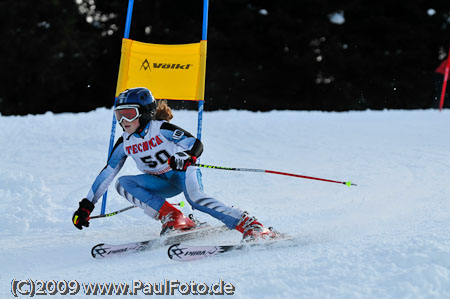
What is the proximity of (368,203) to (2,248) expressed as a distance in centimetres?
316

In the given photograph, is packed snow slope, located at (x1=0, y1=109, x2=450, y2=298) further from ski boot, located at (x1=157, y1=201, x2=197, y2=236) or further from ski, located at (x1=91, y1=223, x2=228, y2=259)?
ski boot, located at (x1=157, y1=201, x2=197, y2=236)

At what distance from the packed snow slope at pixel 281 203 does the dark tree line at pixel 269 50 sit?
726 centimetres

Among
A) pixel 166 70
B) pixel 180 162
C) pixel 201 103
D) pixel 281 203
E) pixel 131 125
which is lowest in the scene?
pixel 281 203

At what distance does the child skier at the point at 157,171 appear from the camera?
12.6 feet

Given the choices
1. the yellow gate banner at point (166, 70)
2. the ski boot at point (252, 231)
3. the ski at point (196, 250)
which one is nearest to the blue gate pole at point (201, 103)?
the yellow gate banner at point (166, 70)

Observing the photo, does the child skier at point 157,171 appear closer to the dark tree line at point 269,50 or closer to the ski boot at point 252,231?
the ski boot at point 252,231

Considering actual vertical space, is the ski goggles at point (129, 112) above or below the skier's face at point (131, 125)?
above

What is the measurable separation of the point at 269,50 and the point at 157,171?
14579 mm

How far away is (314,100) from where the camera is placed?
18.2 meters

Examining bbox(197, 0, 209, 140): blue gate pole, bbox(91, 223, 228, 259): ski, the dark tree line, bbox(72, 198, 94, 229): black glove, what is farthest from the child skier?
the dark tree line

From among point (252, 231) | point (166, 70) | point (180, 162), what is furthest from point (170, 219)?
point (166, 70)

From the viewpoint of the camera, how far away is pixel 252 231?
3766 mm

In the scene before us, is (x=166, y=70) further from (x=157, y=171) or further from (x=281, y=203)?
(x=281, y=203)

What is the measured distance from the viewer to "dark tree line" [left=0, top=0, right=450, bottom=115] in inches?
666
